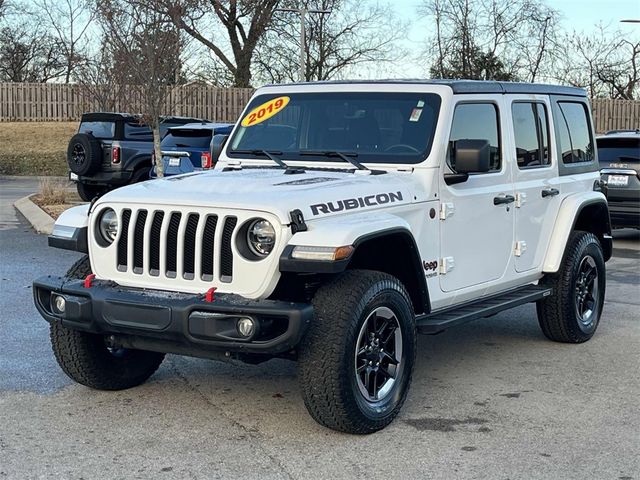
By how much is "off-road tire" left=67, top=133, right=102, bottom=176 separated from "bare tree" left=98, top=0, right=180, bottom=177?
1.74m

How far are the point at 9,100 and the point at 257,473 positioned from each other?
35349 millimetres

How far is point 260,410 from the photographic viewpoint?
5598mm

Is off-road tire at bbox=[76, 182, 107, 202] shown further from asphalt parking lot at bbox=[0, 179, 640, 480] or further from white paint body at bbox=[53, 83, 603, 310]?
white paint body at bbox=[53, 83, 603, 310]

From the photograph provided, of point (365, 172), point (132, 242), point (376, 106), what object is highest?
point (376, 106)

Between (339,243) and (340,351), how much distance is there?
0.54 metres

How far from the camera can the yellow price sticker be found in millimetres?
6664

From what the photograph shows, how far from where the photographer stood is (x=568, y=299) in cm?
725

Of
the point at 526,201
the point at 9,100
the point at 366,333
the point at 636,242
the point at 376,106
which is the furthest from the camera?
the point at 9,100

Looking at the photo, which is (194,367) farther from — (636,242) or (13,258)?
(636,242)

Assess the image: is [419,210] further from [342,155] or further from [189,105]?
Answer: [189,105]

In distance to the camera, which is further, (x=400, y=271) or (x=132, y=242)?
(x=400, y=271)

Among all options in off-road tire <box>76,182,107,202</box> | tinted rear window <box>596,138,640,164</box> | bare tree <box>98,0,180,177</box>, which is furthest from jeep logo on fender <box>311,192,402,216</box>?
off-road tire <box>76,182,107,202</box>

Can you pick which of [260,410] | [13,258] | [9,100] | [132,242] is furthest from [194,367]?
[9,100]

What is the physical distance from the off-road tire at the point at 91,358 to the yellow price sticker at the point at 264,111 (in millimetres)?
1660
